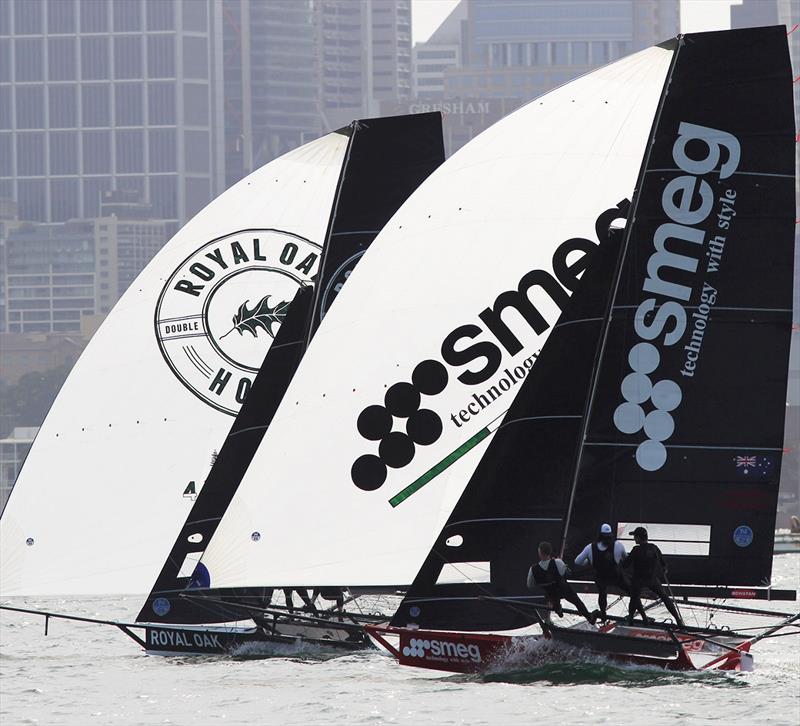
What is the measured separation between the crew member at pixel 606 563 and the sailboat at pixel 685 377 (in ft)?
0.58

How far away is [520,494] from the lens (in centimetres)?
1512

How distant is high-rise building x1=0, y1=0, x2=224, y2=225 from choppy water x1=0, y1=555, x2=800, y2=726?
17482 cm

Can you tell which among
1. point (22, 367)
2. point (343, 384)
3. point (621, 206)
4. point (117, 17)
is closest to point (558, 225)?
point (621, 206)

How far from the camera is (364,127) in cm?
1922

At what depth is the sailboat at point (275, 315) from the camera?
1827cm

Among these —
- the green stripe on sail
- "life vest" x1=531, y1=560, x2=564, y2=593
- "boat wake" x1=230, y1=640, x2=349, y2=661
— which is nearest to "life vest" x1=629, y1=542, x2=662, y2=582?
"life vest" x1=531, y1=560, x2=564, y2=593

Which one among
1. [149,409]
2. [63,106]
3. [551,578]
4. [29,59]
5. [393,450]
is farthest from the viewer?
[29,59]

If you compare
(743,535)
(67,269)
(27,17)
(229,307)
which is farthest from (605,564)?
(27,17)

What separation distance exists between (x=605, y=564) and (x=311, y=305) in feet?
17.0

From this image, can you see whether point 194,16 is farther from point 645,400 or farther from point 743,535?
point 743,535

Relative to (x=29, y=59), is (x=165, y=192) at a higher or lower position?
lower

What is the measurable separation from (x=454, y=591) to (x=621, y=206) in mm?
3817

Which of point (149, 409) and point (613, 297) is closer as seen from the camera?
point (613, 297)

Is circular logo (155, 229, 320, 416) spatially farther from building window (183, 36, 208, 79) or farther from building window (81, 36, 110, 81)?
building window (183, 36, 208, 79)
